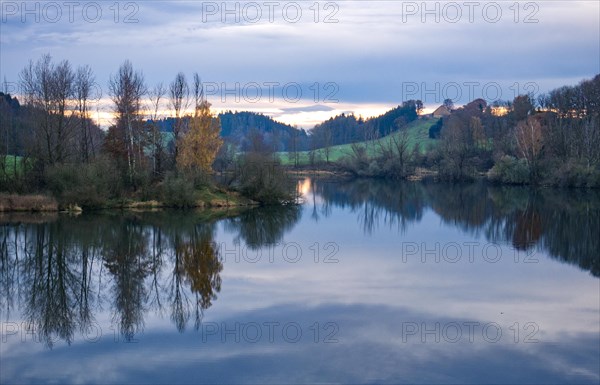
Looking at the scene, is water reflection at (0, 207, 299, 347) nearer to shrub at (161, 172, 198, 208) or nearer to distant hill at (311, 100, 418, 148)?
shrub at (161, 172, 198, 208)

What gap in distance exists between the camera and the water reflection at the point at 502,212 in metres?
28.7

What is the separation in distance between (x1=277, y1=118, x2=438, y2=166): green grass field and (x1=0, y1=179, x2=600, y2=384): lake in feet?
276

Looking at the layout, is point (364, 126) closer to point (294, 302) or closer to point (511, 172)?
point (511, 172)

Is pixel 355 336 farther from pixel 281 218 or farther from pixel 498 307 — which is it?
pixel 281 218

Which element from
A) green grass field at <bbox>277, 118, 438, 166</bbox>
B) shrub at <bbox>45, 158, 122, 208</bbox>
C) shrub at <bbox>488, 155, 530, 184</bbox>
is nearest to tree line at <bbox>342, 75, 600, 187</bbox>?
shrub at <bbox>488, 155, 530, 184</bbox>

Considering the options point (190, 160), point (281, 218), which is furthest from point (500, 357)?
point (190, 160)

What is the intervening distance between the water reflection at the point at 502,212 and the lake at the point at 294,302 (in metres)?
0.31

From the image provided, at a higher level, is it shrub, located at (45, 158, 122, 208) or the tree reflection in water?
shrub, located at (45, 158, 122, 208)

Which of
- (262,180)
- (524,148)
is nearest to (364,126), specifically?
(524,148)

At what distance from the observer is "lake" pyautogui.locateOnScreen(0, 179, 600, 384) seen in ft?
41.0

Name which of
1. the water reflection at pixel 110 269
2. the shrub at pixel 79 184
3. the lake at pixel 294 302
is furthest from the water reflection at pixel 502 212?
the shrub at pixel 79 184

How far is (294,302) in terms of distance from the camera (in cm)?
1778

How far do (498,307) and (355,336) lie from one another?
489 centimetres

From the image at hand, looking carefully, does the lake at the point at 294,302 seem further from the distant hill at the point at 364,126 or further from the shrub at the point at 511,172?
the distant hill at the point at 364,126
